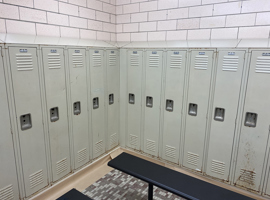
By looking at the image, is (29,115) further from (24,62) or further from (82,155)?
(82,155)

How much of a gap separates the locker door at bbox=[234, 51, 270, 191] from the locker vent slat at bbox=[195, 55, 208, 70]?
0.52 metres

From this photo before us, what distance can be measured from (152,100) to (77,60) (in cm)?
129

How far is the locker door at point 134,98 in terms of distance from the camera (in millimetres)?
3129

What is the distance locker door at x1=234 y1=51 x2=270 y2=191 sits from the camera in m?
2.21

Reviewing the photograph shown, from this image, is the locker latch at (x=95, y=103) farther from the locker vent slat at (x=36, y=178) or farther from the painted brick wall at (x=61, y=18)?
the locker vent slat at (x=36, y=178)

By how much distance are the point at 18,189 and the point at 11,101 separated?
1033 millimetres

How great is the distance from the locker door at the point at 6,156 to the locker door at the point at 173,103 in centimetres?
205

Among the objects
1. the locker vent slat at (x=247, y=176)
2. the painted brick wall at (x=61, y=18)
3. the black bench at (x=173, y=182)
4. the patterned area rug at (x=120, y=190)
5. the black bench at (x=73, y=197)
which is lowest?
the patterned area rug at (x=120, y=190)

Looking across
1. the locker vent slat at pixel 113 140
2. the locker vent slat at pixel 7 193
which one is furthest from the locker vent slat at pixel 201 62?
the locker vent slat at pixel 7 193

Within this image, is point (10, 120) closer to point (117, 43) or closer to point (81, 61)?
point (81, 61)

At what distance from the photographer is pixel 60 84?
8.03 feet

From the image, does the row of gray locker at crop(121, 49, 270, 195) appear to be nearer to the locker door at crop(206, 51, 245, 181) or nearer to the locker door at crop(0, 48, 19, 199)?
the locker door at crop(206, 51, 245, 181)

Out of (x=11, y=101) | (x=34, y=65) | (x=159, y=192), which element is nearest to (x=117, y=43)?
(x=34, y=65)

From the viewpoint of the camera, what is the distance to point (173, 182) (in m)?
1.97
